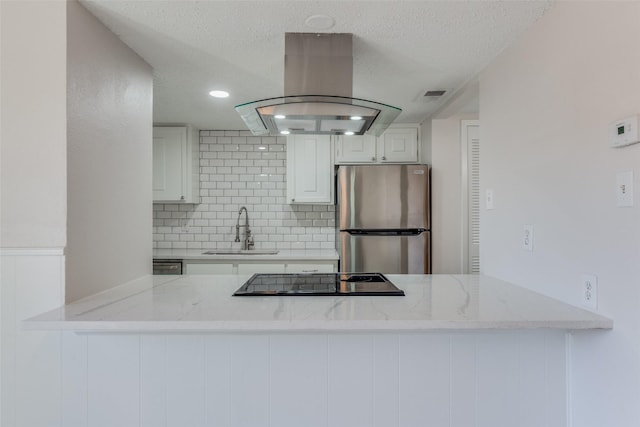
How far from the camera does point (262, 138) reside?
147 inches

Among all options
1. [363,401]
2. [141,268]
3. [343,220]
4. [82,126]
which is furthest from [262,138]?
[363,401]

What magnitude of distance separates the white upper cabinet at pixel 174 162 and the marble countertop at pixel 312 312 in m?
1.91

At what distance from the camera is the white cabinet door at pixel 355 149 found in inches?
133

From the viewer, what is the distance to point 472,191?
122 inches

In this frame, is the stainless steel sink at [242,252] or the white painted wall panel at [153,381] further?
the stainless steel sink at [242,252]

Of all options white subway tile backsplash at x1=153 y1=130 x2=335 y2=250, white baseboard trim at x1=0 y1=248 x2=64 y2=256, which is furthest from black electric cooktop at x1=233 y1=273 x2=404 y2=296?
white subway tile backsplash at x1=153 y1=130 x2=335 y2=250

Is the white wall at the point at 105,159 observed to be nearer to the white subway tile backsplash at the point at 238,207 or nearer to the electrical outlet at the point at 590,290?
the white subway tile backsplash at the point at 238,207

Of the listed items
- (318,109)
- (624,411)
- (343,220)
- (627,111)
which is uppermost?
(318,109)

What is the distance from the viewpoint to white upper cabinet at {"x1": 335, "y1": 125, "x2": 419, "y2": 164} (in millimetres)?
3387

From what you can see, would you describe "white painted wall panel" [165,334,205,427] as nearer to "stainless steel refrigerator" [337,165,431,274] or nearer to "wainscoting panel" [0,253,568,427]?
"wainscoting panel" [0,253,568,427]

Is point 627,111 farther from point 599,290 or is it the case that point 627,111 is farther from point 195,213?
point 195,213

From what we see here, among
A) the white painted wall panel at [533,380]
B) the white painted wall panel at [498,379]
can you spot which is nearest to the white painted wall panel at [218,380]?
the white painted wall panel at [498,379]

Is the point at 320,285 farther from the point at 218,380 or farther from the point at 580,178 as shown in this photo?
the point at 580,178

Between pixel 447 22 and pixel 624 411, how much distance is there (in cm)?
159
